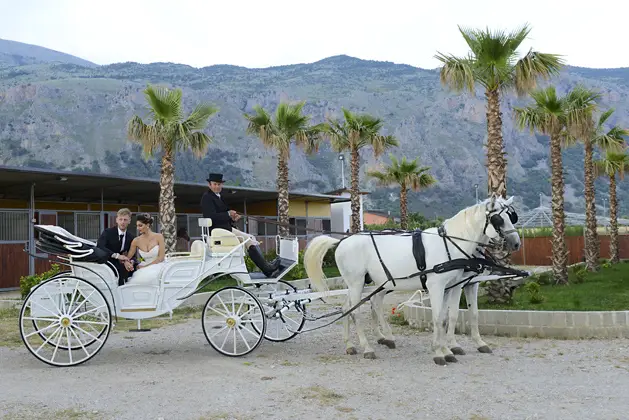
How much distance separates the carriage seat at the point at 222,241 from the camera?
27.5 feet

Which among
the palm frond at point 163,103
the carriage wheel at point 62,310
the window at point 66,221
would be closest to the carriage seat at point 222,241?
the carriage wheel at point 62,310

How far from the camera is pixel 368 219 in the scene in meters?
62.3

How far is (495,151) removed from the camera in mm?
12898

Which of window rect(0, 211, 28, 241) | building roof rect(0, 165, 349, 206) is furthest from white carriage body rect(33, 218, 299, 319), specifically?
window rect(0, 211, 28, 241)

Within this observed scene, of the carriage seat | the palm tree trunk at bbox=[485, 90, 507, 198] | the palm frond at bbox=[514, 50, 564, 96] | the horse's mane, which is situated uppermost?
the palm frond at bbox=[514, 50, 564, 96]

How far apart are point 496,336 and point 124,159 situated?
90.1 m

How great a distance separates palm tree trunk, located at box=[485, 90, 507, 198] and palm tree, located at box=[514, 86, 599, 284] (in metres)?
4.56

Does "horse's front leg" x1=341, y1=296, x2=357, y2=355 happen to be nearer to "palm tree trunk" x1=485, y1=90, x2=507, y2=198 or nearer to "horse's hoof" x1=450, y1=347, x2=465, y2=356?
"horse's hoof" x1=450, y1=347, x2=465, y2=356

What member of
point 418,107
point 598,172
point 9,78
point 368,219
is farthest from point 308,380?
point 9,78

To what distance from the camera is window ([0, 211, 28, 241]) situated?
2036cm

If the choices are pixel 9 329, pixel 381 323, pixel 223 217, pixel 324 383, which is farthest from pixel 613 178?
pixel 9 329

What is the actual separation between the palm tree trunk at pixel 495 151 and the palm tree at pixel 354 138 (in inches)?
506

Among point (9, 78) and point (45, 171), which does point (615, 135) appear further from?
point (9, 78)

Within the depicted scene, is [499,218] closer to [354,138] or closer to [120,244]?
[120,244]
